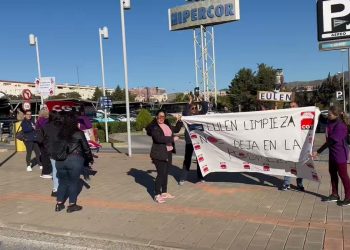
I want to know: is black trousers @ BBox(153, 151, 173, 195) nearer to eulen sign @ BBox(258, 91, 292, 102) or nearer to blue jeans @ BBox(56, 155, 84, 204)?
blue jeans @ BBox(56, 155, 84, 204)

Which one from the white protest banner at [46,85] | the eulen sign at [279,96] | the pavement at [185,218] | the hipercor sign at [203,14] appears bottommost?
the pavement at [185,218]

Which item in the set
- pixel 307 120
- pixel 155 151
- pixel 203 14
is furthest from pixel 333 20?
pixel 203 14

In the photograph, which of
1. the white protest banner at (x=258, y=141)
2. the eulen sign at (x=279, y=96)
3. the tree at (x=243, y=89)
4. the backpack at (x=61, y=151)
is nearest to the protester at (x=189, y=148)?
the white protest banner at (x=258, y=141)

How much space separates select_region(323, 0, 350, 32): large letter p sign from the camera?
9428 mm

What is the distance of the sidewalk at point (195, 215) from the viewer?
5.73m

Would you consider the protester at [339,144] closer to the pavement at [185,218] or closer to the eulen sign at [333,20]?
the pavement at [185,218]

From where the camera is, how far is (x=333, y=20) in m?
9.60

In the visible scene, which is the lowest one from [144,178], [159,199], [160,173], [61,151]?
[144,178]

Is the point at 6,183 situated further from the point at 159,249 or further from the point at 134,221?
the point at 159,249

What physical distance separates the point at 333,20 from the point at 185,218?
5536 mm

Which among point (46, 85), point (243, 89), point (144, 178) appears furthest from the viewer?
point (243, 89)

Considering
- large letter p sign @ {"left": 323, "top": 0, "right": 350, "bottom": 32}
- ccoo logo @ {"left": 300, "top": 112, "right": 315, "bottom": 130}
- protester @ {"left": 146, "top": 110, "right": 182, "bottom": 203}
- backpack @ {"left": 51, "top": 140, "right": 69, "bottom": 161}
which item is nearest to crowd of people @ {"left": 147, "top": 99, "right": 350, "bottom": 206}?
protester @ {"left": 146, "top": 110, "right": 182, "bottom": 203}

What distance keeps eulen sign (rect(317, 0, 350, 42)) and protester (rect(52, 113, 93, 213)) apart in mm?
5548

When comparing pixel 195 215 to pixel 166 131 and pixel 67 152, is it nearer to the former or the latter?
pixel 166 131
